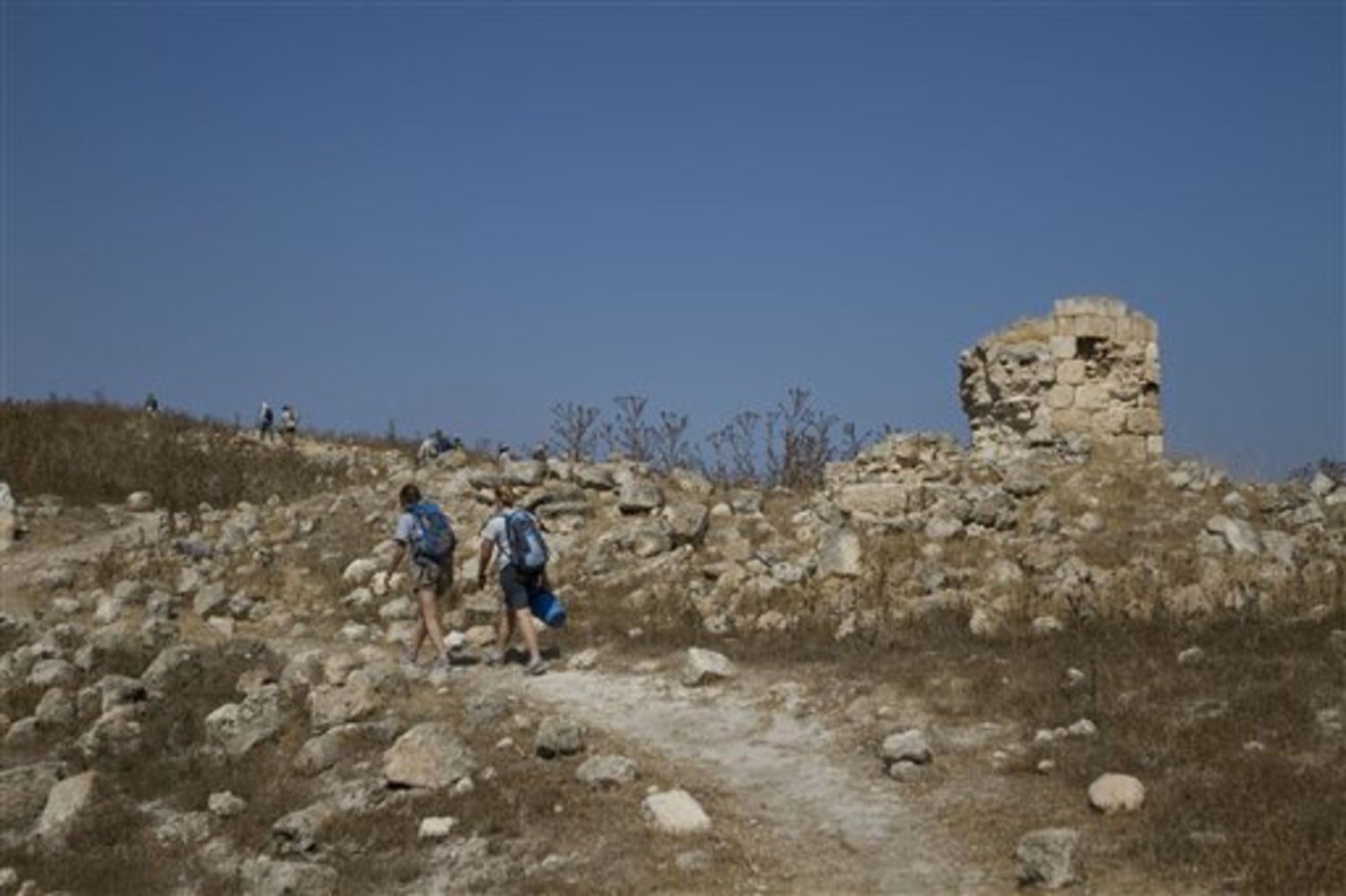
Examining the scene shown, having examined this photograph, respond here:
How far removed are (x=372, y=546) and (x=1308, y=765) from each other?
36.4ft

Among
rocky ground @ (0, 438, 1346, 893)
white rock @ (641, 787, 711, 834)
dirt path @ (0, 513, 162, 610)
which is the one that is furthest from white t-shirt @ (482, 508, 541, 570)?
dirt path @ (0, 513, 162, 610)

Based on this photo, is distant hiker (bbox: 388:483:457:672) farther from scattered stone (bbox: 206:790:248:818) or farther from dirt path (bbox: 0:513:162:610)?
dirt path (bbox: 0:513:162:610)

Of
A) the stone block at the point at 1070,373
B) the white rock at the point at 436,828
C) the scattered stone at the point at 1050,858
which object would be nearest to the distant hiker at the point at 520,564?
the white rock at the point at 436,828

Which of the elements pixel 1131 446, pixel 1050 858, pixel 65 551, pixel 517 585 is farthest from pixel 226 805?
pixel 1131 446

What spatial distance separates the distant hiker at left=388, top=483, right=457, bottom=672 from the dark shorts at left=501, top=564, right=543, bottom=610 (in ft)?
2.02

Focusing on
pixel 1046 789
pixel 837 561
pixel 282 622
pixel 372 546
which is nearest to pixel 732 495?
pixel 837 561

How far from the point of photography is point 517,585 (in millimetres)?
10188

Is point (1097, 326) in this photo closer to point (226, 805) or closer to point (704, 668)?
point (704, 668)

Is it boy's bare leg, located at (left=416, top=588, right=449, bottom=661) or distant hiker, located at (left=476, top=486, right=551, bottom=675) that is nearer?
distant hiker, located at (left=476, top=486, right=551, bottom=675)

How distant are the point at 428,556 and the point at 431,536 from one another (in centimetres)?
18

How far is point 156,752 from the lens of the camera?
8984mm

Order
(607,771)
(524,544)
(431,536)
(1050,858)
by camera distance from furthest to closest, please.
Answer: (431,536) → (524,544) → (607,771) → (1050,858)

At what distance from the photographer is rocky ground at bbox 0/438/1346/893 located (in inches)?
258

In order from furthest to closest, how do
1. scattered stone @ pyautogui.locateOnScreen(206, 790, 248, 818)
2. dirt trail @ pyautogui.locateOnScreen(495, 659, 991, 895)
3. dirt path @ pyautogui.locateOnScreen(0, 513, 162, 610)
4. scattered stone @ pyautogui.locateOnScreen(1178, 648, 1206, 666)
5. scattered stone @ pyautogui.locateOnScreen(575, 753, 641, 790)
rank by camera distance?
dirt path @ pyautogui.locateOnScreen(0, 513, 162, 610), scattered stone @ pyautogui.locateOnScreen(1178, 648, 1206, 666), scattered stone @ pyautogui.locateOnScreen(206, 790, 248, 818), scattered stone @ pyautogui.locateOnScreen(575, 753, 641, 790), dirt trail @ pyautogui.locateOnScreen(495, 659, 991, 895)
